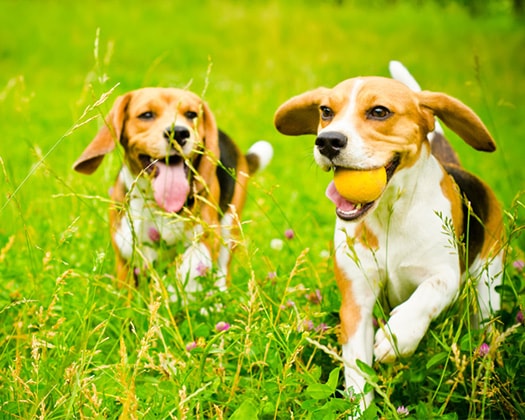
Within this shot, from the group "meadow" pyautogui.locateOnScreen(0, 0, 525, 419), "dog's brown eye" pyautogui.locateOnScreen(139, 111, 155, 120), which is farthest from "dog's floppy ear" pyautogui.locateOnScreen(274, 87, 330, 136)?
"dog's brown eye" pyautogui.locateOnScreen(139, 111, 155, 120)

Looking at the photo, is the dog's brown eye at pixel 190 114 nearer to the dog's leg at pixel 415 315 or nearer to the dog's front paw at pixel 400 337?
the dog's leg at pixel 415 315

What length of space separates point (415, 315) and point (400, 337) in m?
0.12

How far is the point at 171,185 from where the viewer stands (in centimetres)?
418

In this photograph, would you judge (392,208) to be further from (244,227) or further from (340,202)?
(244,227)

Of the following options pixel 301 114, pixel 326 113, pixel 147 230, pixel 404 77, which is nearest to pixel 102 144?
pixel 147 230

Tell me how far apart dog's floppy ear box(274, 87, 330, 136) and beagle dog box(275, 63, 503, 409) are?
0.94 ft

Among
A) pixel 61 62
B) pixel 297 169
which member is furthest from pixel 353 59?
pixel 297 169

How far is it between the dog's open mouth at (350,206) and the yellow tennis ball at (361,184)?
3 centimetres

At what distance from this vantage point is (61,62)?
44.5 ft

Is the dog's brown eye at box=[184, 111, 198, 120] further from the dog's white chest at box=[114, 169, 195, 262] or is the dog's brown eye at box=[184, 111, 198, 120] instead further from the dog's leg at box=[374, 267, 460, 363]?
the dog's leg at box=[374, 267, 460, 363]

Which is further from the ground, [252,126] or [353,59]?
[252,126]

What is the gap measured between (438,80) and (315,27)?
3.86m

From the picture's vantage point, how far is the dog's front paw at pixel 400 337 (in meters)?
2.87

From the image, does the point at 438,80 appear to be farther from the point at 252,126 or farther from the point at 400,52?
the point at 252,126
